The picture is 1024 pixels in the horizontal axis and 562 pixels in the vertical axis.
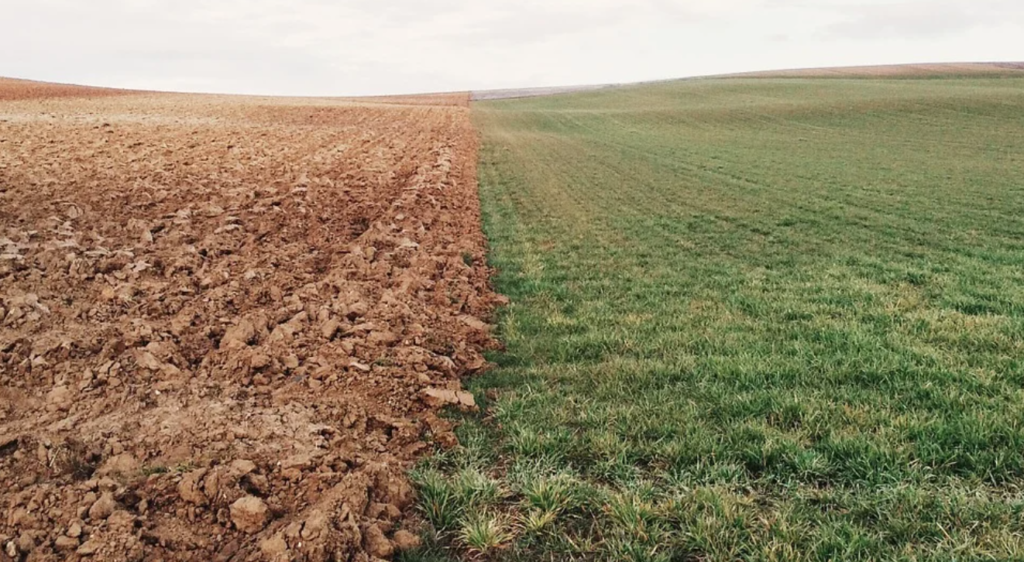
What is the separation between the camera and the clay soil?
10.0ft

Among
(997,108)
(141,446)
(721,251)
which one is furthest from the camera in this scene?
(997,108)

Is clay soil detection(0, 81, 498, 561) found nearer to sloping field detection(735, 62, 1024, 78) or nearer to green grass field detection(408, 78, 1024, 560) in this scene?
green grass field detection(408, 78, 1024, 560)

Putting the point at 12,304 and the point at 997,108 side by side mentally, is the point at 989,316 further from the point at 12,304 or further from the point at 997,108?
the point at 997,108

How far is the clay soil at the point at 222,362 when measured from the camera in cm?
306

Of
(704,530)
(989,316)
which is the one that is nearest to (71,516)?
(704,530)

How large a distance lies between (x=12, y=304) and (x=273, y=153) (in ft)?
42.1

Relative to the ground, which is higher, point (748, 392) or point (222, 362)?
point (222, 362)

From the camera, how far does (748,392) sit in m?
4.39

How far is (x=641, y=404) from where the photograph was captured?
4.28 metres

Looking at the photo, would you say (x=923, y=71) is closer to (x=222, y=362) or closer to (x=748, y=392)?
(x=748, y=392)

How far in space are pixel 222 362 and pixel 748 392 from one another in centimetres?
403

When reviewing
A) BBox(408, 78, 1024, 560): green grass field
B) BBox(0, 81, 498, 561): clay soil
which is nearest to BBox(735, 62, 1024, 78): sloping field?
BBox(408, 78, 1024, 560): green grass field

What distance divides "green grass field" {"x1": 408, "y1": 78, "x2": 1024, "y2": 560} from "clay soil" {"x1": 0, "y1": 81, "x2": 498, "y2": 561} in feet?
1.56

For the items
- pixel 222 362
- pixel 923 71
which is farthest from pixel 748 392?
pixel 923 71
